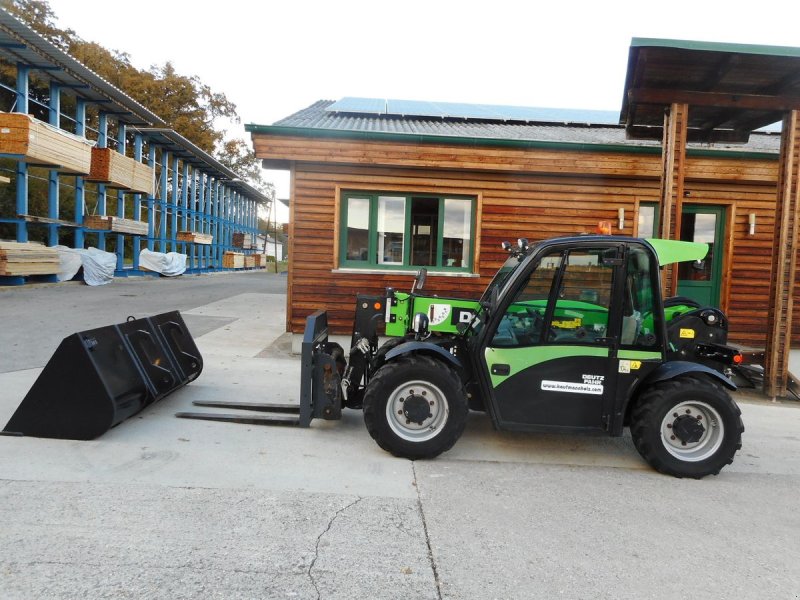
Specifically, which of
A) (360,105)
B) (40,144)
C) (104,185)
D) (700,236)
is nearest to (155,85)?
(104,185)

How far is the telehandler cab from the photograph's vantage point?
4266 millimetres

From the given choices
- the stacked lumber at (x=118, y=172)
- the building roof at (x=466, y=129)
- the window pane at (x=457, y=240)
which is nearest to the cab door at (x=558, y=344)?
the building roof at (x=466, y=129)

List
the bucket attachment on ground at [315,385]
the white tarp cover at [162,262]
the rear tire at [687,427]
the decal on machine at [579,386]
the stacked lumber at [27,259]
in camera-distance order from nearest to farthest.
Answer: the rear tire at [687,427], the decal on machine at [579,386], the bucket attachment on ground at [315,385], the stacked lumber at [27,259], the white tarp cover at [162,262]

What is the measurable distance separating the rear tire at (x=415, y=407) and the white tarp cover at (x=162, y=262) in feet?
81.9

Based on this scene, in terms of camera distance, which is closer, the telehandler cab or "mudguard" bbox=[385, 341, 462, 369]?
the telehandler cab

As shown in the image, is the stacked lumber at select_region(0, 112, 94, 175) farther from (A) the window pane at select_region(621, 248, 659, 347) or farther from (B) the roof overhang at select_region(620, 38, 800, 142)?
(A) the window pane at select_region(621, 248, 659, 347)

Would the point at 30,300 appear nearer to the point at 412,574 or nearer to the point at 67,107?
the point at 412,574

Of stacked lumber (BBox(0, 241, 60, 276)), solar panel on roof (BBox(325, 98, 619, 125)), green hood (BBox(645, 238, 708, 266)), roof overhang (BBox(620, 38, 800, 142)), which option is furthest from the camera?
stacked lumber (BBox(0, 241, 60, 276))

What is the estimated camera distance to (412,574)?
2.80 m

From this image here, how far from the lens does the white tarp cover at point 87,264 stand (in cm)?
1815

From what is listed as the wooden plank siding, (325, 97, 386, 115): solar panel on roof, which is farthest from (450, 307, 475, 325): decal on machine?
(325, 97, 386, 115): solar panel on roof

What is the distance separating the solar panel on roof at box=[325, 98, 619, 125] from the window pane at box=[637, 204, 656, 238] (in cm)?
325

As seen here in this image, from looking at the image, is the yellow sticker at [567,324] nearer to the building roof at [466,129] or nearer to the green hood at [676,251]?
the green hood at [676,251]

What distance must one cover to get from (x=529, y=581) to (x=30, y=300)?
46.7ft
